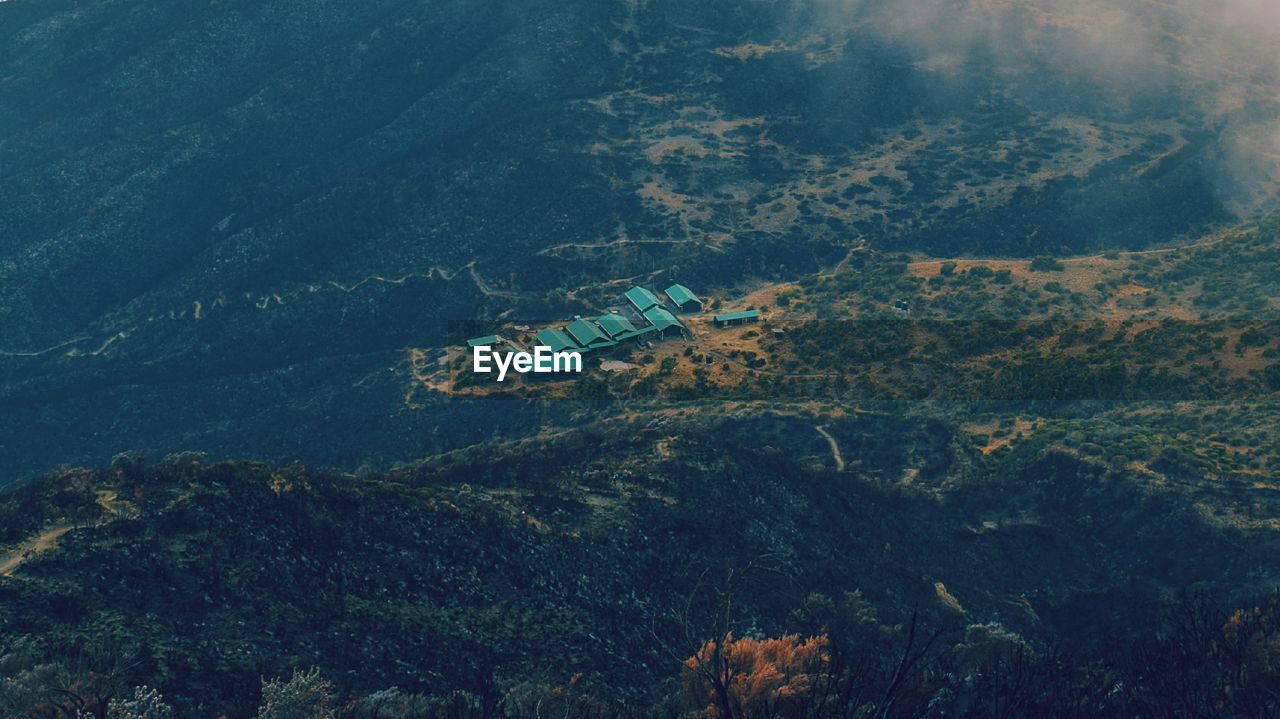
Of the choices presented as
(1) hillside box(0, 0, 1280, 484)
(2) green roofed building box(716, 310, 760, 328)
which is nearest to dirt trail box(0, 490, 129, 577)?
(1) hillside box(0, 0, 1280, 484)

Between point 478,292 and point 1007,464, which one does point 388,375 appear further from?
point 1007,464

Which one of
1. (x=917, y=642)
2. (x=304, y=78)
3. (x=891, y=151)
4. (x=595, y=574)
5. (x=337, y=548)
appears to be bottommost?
(x=917, y=642)

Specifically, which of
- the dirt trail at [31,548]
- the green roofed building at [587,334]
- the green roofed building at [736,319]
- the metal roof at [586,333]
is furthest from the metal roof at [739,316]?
the dirt trail at [31,548]

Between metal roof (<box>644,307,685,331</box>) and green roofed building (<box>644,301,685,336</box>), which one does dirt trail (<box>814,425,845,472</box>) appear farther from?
metal roof (<box>644,307,685,331</box>)

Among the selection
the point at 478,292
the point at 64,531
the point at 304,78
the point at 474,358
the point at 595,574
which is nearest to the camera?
the point at 64,531

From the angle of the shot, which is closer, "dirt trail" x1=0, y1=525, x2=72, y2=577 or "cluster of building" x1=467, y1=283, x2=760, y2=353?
"dirt trail" x1=0, y1=525, x2=72, y2=577

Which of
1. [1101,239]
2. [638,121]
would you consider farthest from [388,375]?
[1101,239]

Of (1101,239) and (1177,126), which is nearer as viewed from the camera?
(1101,239)
